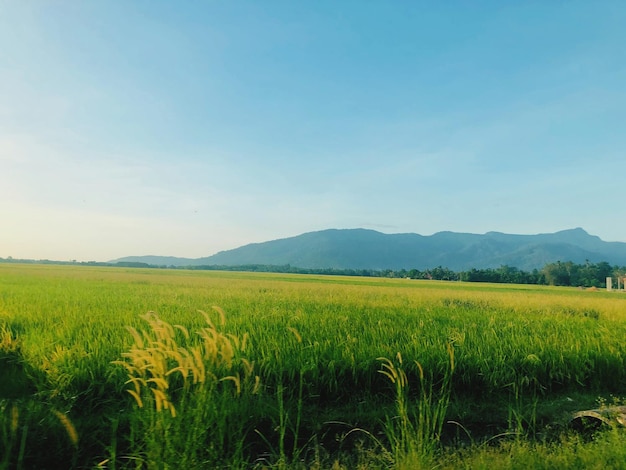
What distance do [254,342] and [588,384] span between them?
5.51m

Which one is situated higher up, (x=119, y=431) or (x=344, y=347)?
(x=344, y=347)

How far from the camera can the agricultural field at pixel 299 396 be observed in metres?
2.89

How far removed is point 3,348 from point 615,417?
8868 millimetres

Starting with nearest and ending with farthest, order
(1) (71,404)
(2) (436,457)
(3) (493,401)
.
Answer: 1. (2) (436,457)
2. (1) (71,404)
3. (3) (493,401)

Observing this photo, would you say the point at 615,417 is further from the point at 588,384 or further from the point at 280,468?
the point at 280,468

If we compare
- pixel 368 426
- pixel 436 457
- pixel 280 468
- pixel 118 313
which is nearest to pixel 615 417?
pixel 436 457

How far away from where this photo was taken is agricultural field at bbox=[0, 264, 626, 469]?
2889 mm

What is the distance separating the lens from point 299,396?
4.19 m

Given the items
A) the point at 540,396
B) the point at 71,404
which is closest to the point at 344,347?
the point at 540,396

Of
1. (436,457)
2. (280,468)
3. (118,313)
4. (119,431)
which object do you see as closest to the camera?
(280,468)

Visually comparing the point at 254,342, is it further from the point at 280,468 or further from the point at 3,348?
the point at 3,348

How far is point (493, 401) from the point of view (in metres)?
5.15

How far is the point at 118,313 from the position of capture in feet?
29.2

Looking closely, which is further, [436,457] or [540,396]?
[540,396]
